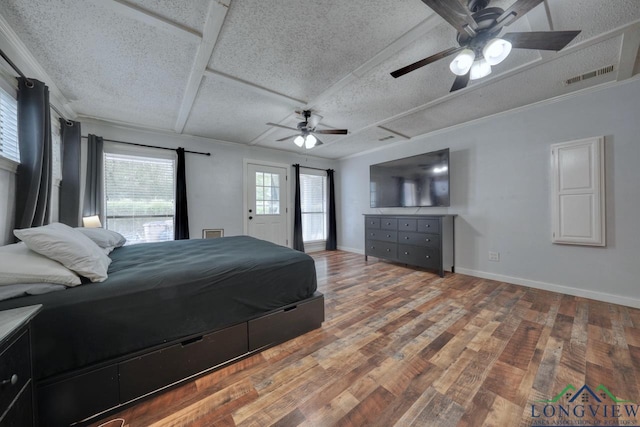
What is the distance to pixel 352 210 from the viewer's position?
217 inches

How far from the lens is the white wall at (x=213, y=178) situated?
379cm

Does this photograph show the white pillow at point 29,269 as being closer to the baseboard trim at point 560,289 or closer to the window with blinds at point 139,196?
the window with blinds at point 139,196

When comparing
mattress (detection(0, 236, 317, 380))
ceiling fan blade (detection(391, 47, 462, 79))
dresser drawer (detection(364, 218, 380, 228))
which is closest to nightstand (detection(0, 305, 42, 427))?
mattress (detection(0, 236, 317, 380))

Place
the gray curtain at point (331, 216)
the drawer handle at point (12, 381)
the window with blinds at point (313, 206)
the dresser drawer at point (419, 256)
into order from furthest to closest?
1. the gray curtain at point (331, 216)
2. the window with blinds at point (313, 206)
3. the dresser drawer at point (419, 256)
4. the drawer handle at point (12, 381)

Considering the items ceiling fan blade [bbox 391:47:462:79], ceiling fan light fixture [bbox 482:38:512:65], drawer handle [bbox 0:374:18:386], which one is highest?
ceiling fan blade [bbox 391:47:462:79]

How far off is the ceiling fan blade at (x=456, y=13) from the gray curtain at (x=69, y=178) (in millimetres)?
3919

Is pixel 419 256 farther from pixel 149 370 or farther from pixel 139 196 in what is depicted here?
pixel 139 196

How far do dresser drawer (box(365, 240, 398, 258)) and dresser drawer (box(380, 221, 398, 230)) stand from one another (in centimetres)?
30

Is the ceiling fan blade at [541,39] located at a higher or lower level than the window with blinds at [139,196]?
higher

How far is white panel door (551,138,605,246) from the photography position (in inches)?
95.6

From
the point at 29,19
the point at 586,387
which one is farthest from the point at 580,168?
the point at 29,19

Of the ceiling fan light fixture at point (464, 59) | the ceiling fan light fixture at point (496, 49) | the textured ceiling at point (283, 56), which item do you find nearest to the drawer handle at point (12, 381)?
the textured ceiling at point (283, 56)

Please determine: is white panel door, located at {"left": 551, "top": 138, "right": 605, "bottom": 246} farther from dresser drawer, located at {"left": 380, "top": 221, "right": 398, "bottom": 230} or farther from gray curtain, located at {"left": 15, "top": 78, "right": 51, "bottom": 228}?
gray curtain, located at {"left": 15, "top": 78, "right": 51, "bottom": 228}

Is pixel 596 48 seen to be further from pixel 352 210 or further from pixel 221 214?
pixel 221 214
